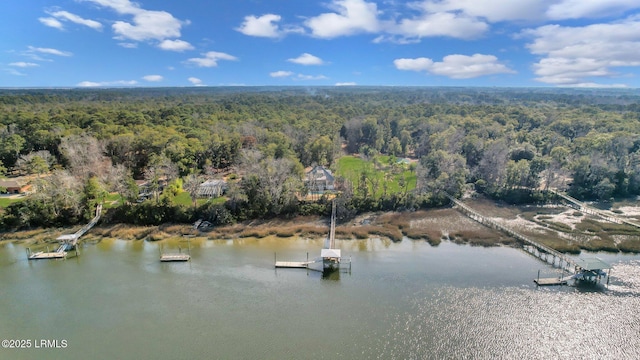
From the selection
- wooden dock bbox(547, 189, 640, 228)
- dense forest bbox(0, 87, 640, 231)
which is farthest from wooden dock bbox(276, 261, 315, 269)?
wooden dock bbox(547, 189, 640, 228)

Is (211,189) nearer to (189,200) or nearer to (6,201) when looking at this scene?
(189,200)

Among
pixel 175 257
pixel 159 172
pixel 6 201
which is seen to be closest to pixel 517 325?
pixel 175 257

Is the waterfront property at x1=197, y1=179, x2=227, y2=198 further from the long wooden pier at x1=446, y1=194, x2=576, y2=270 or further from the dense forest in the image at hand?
the long wooden pier at x1=446, y1=194, x2=576, y2=270

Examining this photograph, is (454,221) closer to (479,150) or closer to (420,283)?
(420,283)

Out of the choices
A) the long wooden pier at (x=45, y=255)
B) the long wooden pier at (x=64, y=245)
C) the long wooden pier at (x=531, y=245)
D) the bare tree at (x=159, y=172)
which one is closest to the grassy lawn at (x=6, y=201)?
the long wooden pier at (x=64, y=245)

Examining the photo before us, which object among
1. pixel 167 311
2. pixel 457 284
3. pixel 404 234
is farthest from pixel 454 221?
pixel 167 311
